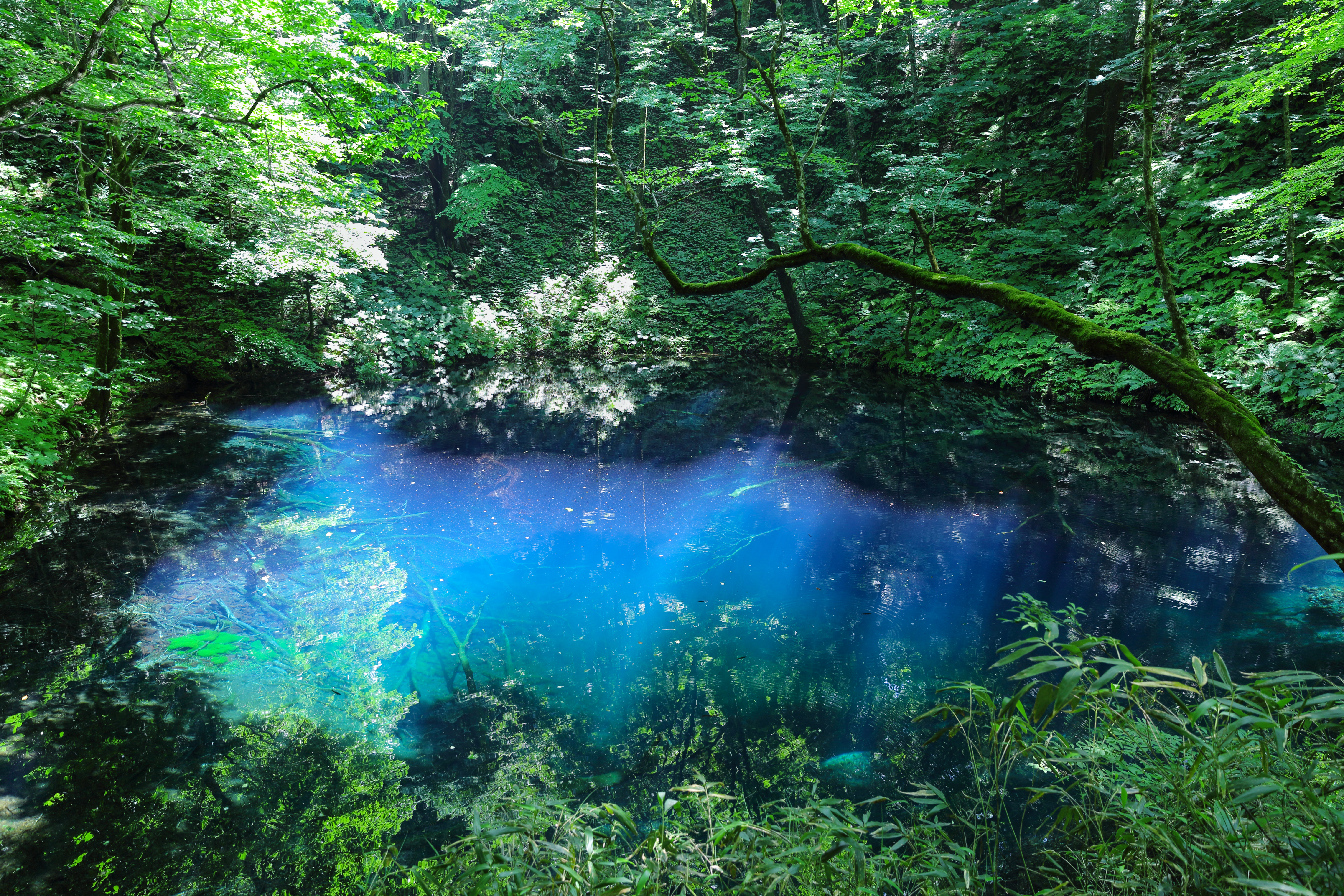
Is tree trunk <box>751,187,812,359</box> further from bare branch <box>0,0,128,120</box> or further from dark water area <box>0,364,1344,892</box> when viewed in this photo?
bare branch <box>0,0,128,120</box>

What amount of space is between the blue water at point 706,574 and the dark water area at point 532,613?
0.03 m

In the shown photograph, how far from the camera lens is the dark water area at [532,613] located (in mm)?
3092

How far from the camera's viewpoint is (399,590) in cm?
515

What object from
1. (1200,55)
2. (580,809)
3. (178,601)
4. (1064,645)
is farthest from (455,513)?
(1200,55)

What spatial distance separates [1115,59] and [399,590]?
14243 mm

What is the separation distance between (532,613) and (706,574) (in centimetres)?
156

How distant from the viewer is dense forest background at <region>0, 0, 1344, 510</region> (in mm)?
6285

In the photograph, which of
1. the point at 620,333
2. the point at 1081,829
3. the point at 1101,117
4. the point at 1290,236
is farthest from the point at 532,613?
the point at 1101,117

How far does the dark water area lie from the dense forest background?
2.00m

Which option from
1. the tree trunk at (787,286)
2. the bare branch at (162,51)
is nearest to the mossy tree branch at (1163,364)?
the bare branch at (162,51)

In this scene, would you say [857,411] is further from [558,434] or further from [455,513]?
[455,513]

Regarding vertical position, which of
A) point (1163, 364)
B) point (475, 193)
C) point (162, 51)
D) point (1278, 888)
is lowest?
point (1278, 888)

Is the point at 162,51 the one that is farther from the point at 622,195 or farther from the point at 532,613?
the point at 622,195

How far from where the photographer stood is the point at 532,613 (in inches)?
191
